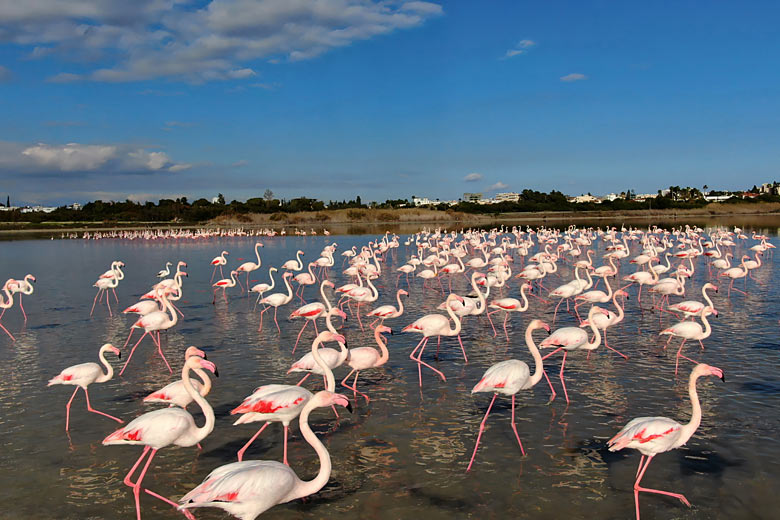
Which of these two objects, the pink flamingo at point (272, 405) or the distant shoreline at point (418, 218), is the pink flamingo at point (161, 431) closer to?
the pink flamingo at point (272, 405)

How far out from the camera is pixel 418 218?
101 metres

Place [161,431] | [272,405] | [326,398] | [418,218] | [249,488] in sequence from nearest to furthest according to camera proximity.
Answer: [249,488], [326,398], [161,431], [272,405], [418,218]

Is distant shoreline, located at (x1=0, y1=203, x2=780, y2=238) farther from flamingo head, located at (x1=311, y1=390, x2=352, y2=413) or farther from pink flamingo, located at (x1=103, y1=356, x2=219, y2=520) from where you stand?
flamingo head, located at (x1=311, y1=390, x2=352, y2=413)

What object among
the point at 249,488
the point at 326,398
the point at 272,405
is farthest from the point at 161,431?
the point at 326,398

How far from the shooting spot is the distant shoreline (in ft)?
299

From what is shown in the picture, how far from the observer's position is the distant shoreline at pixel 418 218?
299ft

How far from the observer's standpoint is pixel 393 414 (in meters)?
8.08

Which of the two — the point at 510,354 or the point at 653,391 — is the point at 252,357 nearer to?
the point at 510,354

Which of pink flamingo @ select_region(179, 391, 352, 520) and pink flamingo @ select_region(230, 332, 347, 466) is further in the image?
pink flamingo @ select_region(230, 332, 347, 466)

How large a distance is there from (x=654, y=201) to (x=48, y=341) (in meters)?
120

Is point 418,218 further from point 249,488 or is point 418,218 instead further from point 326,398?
point 249,488

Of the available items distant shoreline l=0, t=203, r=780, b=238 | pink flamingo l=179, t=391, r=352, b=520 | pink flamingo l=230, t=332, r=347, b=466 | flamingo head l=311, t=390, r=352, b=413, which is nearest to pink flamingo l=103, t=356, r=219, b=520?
pink flamingo l=230, t=332, r=347, b=466

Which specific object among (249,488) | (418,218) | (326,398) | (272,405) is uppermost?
(418,218)

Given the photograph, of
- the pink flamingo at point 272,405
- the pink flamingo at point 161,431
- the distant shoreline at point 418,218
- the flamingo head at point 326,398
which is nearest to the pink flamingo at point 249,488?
the flamingo head at point 326,398
